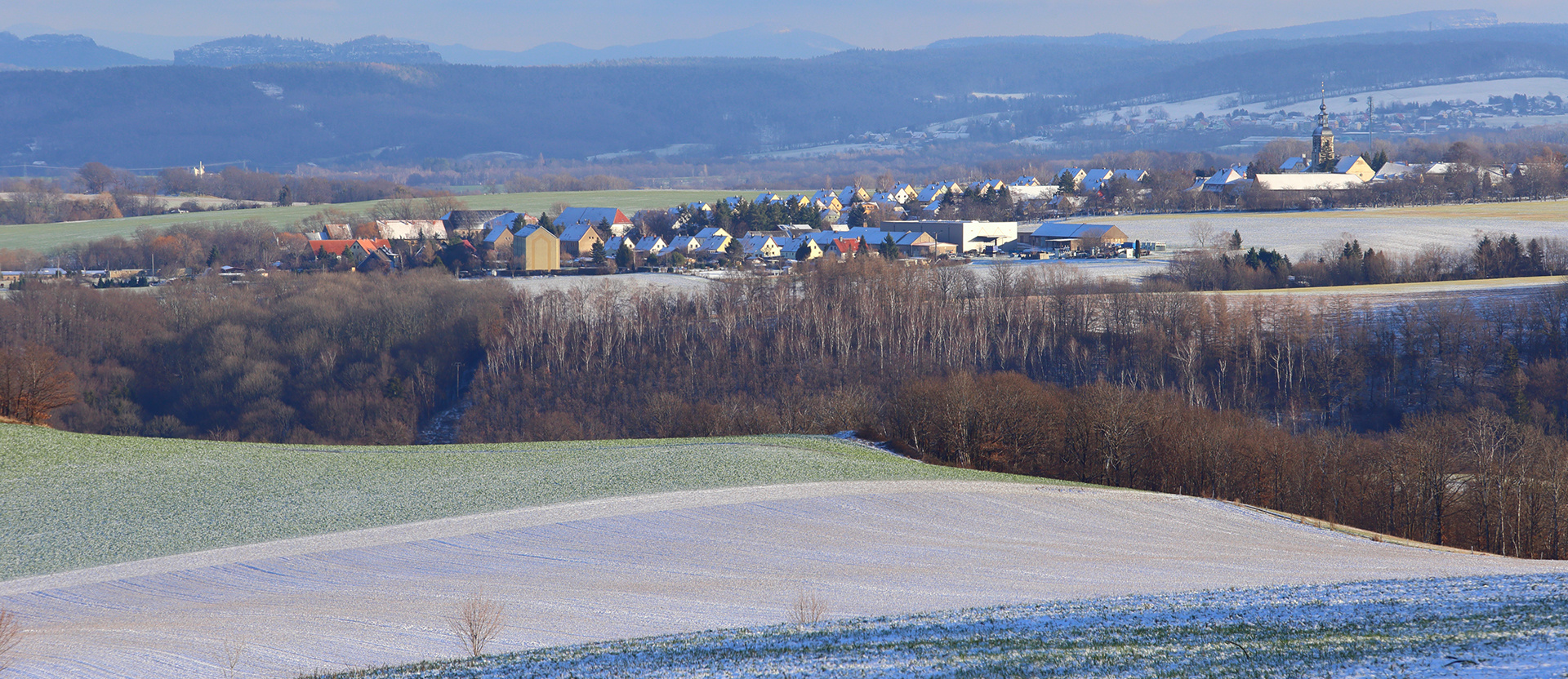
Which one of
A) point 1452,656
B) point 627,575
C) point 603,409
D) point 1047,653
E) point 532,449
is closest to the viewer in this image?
point 1452,656

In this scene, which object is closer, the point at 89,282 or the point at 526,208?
the point at 89,282

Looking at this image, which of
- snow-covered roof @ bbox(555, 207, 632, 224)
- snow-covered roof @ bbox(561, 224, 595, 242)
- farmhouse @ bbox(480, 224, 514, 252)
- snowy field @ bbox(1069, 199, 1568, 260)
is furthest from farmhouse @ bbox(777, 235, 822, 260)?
snowy field @ bbox(1069, 199, 1568, 260)

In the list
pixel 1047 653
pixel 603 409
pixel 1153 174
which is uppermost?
pixel 1153 174

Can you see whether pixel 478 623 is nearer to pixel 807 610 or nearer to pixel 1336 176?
pixel 807 610

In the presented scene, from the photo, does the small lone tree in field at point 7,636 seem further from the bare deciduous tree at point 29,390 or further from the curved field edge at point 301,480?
the bare deciduous tree at point 29,390

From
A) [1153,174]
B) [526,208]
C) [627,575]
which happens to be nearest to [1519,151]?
[1153,174]

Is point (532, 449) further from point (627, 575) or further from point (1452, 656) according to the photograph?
point (1452, 656)
